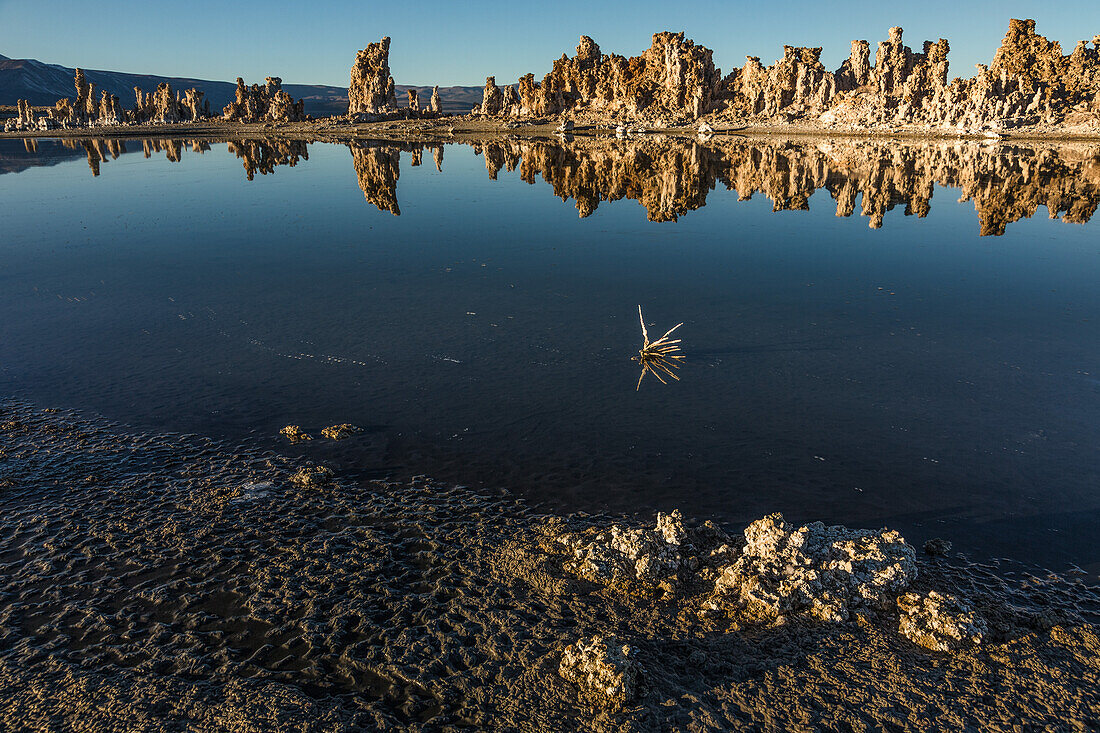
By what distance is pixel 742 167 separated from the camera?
6656 centimetres

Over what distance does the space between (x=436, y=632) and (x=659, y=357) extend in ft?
39.5

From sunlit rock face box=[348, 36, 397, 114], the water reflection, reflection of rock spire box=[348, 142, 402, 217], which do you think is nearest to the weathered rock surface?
the water reflection

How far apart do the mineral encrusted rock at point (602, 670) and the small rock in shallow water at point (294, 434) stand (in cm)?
880

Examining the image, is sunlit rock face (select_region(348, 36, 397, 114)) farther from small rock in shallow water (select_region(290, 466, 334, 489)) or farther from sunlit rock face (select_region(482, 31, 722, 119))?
small rock in shallow water (select_region(290, 466, 334, 489))

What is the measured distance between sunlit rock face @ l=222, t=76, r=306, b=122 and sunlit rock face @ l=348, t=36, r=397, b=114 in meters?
15.4

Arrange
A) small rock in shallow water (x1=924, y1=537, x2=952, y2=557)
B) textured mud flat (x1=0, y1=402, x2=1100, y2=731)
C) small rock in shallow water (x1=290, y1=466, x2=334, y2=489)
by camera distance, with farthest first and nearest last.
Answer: small rock in shallow water (x1=290, y1=466, x2=334, y2=489), small rock in shallow water (x1=924, y1=537, x2=952, y2=557), textured mud flat (x1=0, y1=402, x2=1100, y2=731)

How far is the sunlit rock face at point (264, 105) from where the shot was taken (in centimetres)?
16250

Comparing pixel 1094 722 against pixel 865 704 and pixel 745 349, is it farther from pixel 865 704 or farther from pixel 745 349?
pixel 745 349

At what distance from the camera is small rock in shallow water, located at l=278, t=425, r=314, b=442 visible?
Result: 13891 millimetres

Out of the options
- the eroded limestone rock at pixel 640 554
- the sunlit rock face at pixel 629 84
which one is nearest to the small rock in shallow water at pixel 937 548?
the eroded limestone rock at pixel 640 554

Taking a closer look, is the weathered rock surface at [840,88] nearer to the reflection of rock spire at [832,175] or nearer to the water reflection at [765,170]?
the water reflection at [765,170]

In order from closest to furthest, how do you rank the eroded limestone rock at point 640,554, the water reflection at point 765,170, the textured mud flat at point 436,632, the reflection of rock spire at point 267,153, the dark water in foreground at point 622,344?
the textured mud flat at point 436,632 < the eroded limestone rock at point 640,554 < the dark water in foreground at point 622,344 < the water reflection at point 765,170 < the reflection of rock spire at point 267,153

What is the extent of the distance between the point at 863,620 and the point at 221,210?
48957 millimetres

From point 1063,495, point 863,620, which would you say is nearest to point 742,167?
point 1063,495
